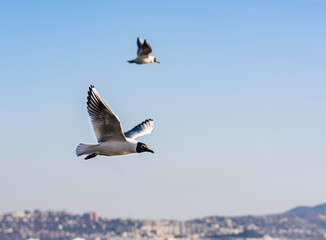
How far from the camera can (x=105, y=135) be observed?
1559cm

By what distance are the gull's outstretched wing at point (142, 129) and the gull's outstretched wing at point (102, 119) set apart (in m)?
3.11

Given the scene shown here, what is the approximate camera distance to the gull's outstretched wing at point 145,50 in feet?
82.3

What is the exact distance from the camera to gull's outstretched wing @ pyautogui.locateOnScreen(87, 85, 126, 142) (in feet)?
49.9

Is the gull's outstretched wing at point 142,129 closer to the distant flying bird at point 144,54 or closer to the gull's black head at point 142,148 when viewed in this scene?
the gull's black head at point 142,148

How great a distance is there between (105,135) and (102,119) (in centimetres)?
38

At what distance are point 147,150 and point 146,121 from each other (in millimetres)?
4284

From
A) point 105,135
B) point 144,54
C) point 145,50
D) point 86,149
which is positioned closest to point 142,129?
point 105,135

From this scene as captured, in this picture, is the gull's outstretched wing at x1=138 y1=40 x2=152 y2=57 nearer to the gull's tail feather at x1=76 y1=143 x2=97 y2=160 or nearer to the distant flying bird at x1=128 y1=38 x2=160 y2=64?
the distant flying bird at x1=128 y1=38 x2=160 y2=64

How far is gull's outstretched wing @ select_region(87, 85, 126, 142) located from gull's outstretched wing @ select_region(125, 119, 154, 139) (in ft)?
10.2

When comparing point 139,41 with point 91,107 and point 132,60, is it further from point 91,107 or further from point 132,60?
point 91,107

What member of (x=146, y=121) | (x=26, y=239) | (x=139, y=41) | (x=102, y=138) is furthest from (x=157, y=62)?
(x=26, y=239)

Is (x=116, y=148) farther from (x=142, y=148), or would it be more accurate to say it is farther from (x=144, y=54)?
(x=144, y=54)

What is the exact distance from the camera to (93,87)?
15414 millimetres

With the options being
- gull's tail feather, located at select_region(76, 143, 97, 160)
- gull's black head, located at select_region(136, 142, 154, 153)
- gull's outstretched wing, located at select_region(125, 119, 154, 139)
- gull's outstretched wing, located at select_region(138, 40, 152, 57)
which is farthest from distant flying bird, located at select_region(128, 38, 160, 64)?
gull's black head, located at select_region(136, 142, 154, 153)
